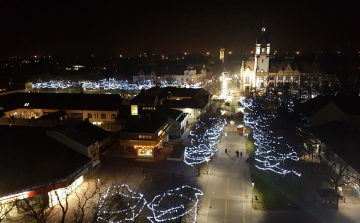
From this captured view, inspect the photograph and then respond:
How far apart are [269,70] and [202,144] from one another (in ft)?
128

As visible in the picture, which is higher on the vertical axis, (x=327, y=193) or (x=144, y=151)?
(x=144, y=151)

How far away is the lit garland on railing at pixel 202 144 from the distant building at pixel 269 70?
29.7 meters

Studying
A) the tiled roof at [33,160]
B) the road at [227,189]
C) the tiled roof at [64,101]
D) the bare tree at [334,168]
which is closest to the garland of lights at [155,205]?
the road at [227,189]

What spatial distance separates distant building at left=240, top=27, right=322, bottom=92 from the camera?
5366 cm

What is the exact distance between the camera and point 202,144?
901 inches

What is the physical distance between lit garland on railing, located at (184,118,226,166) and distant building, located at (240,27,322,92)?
29.7 meters

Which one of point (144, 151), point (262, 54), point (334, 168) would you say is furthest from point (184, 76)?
point (334, 168)

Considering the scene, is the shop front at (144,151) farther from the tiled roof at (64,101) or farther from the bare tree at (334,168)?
the bare tree at (334,168)

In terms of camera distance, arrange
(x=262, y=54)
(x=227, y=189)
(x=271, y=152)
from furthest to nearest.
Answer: (x=262, y=54), (x=271, y=152), (x=227, y=189)

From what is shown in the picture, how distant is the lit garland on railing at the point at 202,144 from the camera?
2097 cm

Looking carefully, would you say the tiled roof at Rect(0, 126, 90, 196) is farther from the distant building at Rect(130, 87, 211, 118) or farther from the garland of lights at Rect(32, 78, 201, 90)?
the garland of lights at Rect(32, 78, 201, 90)

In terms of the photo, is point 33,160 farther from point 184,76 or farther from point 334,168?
point 184,76

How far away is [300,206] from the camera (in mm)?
14508

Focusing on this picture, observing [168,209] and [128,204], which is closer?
[168,209]
